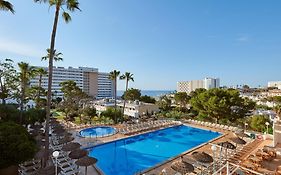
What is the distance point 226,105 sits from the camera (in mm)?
24031

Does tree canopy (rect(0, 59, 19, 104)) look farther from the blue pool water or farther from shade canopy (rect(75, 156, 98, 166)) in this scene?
shade canopy (rect(75, 156, 98, 166))

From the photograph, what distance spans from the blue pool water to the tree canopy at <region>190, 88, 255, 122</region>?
3756 mm

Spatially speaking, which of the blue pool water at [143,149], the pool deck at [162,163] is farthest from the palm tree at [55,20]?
the blue pool water at [143,149]

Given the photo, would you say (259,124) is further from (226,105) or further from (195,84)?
(195,84)

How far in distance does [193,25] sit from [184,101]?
69.4ft

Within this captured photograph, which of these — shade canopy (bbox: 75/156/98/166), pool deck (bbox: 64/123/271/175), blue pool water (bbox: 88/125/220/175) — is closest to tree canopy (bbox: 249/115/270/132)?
pool deck (bbox: 64/123/271/175)

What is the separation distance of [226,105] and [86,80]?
82716mm

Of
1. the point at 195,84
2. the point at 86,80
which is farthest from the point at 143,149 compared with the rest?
the point at 195,84

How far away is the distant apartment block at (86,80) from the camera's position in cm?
8812

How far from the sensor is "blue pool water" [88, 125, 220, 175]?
13766 mm

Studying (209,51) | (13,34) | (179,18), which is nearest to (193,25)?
(179,18)

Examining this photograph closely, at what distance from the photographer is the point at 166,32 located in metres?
25.8

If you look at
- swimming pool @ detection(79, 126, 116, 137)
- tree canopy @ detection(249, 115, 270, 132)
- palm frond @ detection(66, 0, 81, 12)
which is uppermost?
palm frond @ detection(66, 0, 81, 12)

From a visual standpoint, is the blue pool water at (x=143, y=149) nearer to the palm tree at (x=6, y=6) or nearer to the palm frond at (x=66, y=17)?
the palm frond at (x=66, y=17)
